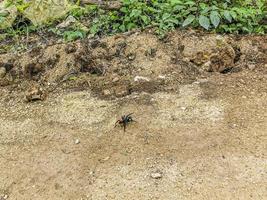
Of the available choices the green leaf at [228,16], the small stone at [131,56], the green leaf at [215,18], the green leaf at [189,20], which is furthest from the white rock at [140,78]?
the green leaf at [228,16]

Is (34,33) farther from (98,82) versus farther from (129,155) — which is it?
(129,155)

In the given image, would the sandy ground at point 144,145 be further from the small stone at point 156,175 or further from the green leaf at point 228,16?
the green leaf at point 228,16

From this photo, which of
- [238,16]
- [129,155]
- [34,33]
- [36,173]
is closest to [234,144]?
[129,155]

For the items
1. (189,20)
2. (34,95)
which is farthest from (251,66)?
(34,95)

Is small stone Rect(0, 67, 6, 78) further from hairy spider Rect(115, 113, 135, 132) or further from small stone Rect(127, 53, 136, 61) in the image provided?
hairy spider Rect(115, 113, 135, 132)

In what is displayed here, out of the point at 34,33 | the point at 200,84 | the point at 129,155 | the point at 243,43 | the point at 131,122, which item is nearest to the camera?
the point at 129,155

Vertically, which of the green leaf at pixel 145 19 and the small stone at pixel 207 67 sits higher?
the green leaf at pixel 145 19

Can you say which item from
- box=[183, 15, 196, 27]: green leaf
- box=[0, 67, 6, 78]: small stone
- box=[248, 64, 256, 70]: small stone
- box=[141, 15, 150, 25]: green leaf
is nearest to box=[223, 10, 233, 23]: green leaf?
box=[183, 15, 196, 27]: green leaf
